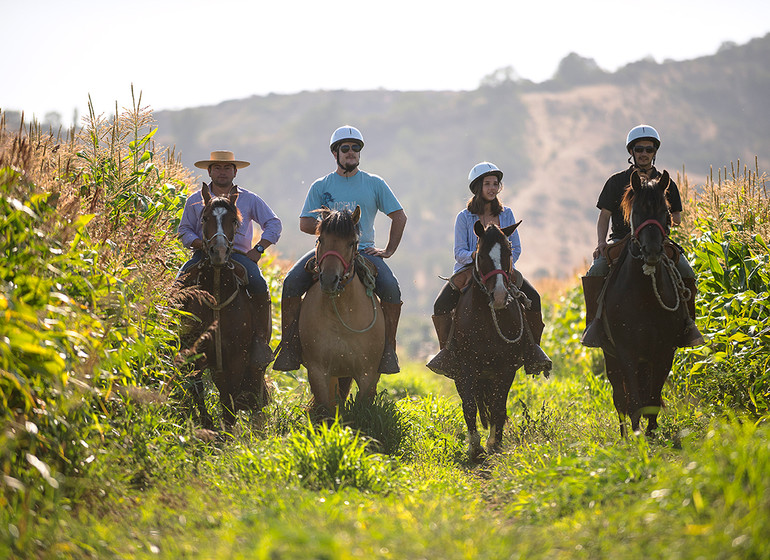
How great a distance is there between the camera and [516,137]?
481ft

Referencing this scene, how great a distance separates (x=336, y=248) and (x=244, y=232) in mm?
1916

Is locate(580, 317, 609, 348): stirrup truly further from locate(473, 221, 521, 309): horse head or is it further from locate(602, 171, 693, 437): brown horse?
locate(473, 221, 521, 309): horse head

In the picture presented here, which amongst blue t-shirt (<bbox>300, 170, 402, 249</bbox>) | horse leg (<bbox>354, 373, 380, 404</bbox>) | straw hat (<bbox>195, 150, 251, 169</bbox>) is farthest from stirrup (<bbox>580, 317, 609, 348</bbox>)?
straw hat (<bbox>195, 150, 251, 169</bbox>)

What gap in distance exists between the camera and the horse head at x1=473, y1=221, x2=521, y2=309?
7.58 metres

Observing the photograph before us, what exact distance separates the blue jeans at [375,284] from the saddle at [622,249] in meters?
2.40

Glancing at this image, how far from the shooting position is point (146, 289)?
586 centimetres

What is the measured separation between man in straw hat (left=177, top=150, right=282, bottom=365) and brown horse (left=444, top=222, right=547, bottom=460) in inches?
88.2

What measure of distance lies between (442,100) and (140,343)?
17182cm

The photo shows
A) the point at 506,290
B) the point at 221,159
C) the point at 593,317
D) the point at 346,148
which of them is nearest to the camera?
the point at 506,290

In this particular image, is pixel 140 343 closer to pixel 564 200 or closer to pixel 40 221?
pixel 40 221

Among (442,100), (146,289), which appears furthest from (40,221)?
(442,100)

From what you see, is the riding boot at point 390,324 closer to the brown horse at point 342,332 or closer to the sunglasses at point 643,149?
the brown horse at point 342,332

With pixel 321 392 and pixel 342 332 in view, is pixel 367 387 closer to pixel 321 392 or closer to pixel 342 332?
pixel 321 392

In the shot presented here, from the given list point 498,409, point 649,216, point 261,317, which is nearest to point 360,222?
point 261,317
